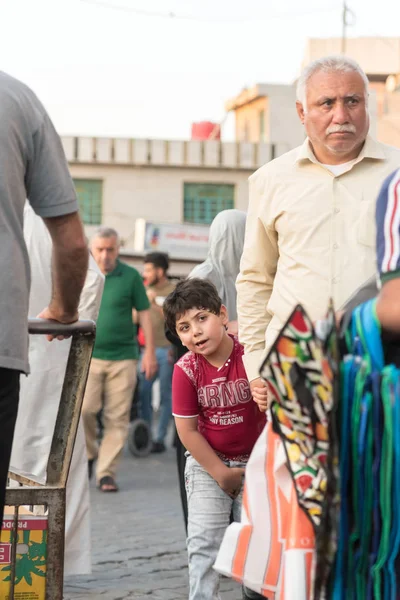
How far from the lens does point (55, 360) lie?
6520 mm

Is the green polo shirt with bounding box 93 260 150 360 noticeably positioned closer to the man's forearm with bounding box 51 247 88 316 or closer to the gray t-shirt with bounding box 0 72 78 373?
the man's forearm with bounding box 51 247 88 316

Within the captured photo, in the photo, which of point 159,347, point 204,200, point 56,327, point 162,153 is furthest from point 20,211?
point 204,200

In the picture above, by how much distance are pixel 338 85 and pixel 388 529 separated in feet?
6.93

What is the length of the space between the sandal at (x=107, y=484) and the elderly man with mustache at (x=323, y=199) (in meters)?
5.50

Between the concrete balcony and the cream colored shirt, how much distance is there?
38.3 metres

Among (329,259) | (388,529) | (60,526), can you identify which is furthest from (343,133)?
(388,529)

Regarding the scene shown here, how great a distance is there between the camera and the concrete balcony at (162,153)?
42.8 meters

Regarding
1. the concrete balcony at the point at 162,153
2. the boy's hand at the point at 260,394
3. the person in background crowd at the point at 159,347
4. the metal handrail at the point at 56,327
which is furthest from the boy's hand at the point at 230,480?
the concrete balcony at the point at 162,153

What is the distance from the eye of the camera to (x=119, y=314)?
10.6 meters

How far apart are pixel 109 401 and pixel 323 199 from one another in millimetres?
6247

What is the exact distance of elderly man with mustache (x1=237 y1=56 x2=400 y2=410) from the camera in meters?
4.31

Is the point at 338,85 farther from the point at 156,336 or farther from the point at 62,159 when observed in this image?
the point at 156,336

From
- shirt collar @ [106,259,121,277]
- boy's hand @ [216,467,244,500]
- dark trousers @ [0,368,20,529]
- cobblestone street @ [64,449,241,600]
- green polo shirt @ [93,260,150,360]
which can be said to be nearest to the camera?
dark trousers @ [0,368,20,529]

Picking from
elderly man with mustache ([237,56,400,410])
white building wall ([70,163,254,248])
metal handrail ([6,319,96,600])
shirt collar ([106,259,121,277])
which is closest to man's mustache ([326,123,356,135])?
elderly man with mustache ([237,56,400,410])
